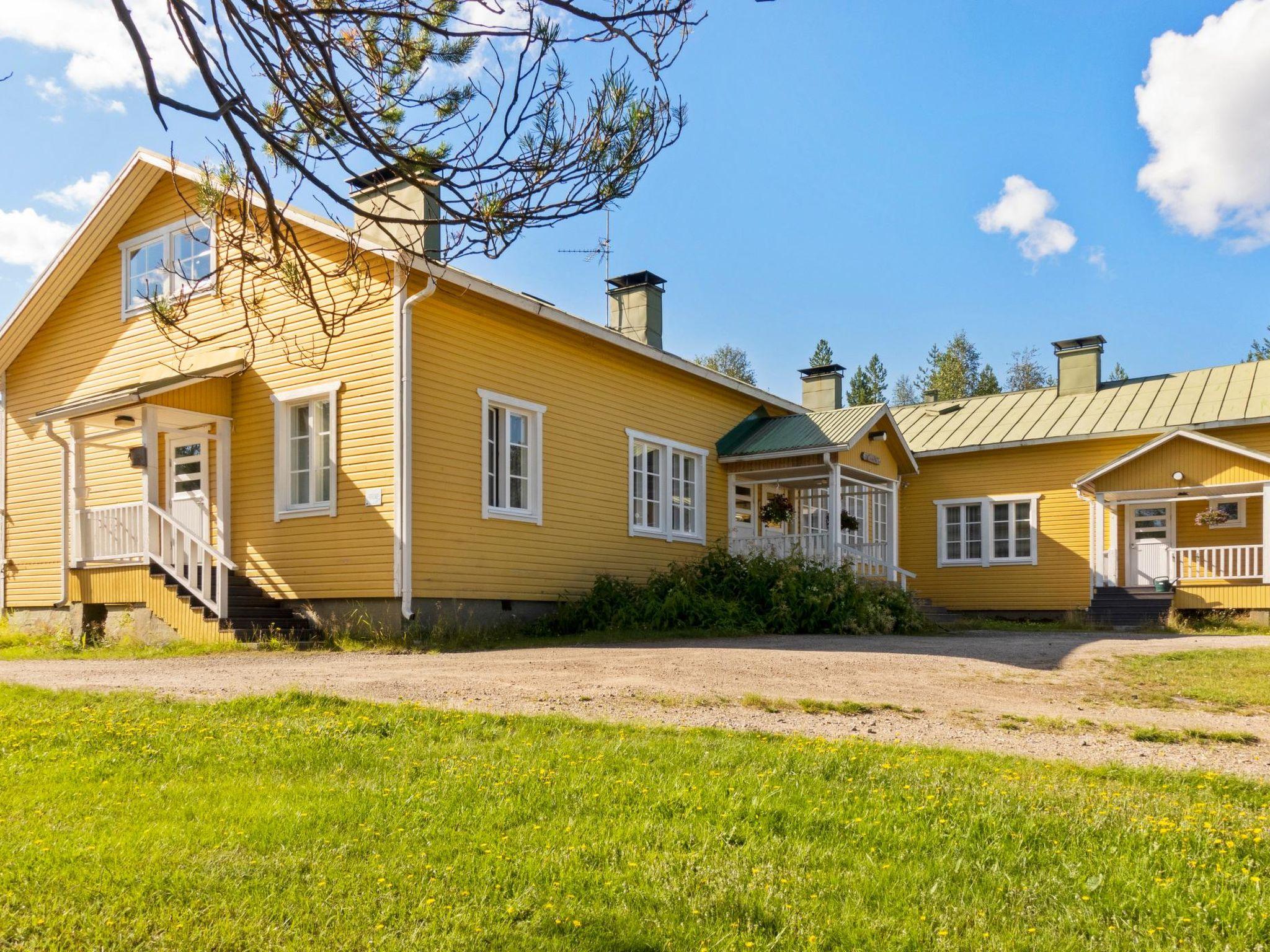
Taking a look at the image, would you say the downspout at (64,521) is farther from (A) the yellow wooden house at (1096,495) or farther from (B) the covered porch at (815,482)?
(A) the yellow wooden house at (1096,495)

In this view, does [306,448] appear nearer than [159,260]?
Yes

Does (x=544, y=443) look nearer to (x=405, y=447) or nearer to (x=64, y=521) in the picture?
(x=405, y=447)

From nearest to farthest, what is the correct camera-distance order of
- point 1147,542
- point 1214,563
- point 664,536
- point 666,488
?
point 664,536
point 666,488
point 1214,563
point 1147,542

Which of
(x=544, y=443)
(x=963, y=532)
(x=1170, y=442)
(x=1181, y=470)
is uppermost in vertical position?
(x=1170, y=442)

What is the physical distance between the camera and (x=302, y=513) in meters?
14.5

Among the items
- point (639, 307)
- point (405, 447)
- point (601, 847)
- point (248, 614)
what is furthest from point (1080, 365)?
point (601, 847)

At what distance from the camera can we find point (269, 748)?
572 centimetres

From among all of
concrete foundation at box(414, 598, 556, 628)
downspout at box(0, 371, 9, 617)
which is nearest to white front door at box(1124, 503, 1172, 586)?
concrete foundation at box(414, 598, 556, 628)

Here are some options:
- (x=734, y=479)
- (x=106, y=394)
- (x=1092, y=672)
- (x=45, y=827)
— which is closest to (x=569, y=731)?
(x=45, y=827)

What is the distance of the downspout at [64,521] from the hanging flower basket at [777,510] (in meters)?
11.6

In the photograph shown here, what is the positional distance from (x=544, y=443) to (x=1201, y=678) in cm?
916

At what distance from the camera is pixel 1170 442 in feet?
67.3

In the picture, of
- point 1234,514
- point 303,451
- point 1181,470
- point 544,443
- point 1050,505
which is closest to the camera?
point 303,451

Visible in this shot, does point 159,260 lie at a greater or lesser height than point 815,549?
greater
